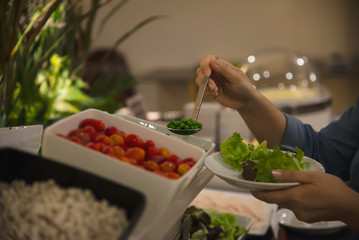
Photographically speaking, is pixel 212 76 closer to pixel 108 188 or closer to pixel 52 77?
pixel 108 188

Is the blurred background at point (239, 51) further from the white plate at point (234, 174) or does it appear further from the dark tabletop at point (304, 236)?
the white plate at point (234, 174)

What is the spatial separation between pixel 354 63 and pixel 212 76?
391 centimetres

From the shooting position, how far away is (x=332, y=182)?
824 millimetres

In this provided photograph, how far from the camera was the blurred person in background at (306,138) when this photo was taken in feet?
2.68

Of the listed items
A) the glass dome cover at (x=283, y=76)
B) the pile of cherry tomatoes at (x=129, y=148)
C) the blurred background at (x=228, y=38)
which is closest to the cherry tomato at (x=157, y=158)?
the pile of cherry tomatoes at (x=129, y=148)

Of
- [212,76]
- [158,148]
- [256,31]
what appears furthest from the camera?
[256,31]

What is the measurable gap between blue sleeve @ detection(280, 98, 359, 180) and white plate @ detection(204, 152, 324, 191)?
41 cm

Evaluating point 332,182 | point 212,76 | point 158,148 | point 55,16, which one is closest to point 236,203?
point 212,76

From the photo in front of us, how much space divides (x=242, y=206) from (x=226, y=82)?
53 centimetres

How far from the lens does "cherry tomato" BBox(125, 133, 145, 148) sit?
2.32ft

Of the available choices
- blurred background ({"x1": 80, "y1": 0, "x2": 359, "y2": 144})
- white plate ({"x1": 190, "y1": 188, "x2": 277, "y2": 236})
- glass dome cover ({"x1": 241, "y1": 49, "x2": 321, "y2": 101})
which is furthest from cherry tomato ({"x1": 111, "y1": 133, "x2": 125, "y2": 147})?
blurred background ({"x1": 80, "y1": 0, "x2": 359, "y2": 144})

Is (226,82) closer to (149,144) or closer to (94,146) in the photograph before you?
(149,144)

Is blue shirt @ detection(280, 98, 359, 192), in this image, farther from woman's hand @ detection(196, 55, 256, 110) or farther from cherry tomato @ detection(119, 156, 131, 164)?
cherry tomato @ detection(119, 156, 131, 164)

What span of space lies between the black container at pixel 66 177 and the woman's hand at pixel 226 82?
0.62 meters
